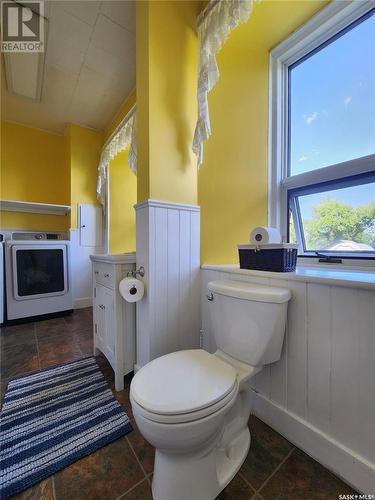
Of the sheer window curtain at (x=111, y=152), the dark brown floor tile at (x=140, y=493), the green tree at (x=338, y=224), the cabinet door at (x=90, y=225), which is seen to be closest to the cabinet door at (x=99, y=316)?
the dark brown floor tile at (x=140, y=493)

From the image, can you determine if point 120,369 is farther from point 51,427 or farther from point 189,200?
point 189,200

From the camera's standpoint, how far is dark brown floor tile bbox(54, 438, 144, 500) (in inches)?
31.2

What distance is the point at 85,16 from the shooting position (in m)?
1.61

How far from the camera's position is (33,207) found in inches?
115

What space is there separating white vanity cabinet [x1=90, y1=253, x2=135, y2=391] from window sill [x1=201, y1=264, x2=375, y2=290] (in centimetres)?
55

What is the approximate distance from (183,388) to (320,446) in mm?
665

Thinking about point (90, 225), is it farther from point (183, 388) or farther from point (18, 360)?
point (183, 388)

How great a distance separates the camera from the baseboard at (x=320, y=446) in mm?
779

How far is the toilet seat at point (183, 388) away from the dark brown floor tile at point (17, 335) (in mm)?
1766

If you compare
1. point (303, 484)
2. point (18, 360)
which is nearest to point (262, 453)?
point (303, 484)

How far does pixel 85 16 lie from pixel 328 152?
6.48ft

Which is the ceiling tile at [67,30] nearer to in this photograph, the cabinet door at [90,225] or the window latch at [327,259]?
the cabinet door at [90,225]

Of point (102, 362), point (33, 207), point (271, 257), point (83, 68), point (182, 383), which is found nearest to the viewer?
point (182, 383)

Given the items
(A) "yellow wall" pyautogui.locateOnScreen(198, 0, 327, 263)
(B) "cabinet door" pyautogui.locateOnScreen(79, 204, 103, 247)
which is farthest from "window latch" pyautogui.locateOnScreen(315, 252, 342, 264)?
(B) "cabinet door" pyautogui.locateOnScreen(79, 204, 103, 247)
